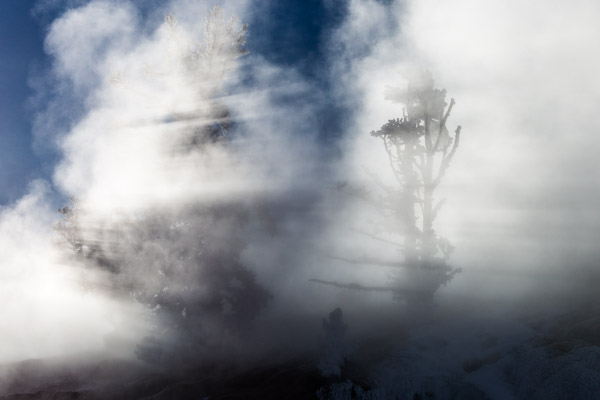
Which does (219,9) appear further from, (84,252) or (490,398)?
(490,398)

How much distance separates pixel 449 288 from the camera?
15969mm

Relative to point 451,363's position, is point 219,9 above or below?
above

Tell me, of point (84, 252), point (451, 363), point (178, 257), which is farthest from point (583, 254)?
point (84, 252)

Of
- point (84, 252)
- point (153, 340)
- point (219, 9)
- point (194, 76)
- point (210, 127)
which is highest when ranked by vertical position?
point (219, 9)

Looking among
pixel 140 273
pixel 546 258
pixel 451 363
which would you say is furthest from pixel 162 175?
pixel 546 258

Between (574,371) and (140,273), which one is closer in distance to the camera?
(574,371)

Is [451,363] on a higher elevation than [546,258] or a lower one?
lower

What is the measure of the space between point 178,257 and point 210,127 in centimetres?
654

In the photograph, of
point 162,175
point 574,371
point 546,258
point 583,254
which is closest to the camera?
point 574,371

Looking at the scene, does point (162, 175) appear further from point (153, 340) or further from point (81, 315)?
point (81, 315)

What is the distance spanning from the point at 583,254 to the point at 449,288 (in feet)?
18.1

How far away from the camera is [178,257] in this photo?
14531 mm

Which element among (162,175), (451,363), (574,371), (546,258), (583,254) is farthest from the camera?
(162,175)

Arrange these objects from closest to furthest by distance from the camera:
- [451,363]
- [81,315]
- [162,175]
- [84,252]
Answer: [451,363] → [162,175] → [84,252] → [81,315]
